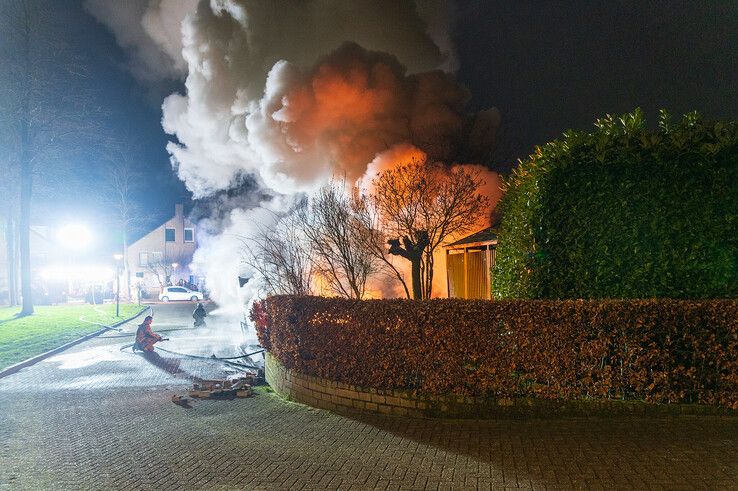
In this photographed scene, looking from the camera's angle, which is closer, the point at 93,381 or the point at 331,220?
the point at 93,381

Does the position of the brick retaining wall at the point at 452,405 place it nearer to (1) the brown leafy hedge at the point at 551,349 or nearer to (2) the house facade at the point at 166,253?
(1) the brown leafy hedge at the point at 551,349

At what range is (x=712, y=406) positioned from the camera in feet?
20.5

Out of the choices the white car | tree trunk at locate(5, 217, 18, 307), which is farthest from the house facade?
tree trunk at locate(5, 217, 18, 307)

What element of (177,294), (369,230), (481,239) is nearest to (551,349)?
(481,239)

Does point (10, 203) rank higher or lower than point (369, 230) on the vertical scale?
higher

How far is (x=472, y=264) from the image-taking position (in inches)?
579

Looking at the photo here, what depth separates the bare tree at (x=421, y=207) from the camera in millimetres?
13883

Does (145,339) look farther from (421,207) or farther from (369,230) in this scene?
(421,207)

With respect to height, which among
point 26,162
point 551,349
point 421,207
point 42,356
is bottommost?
point 42,356

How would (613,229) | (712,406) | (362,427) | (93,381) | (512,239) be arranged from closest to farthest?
(712,406), (362,427), (613,229), (512,239), (93,381)

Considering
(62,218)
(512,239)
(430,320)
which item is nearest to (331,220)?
(512,239)

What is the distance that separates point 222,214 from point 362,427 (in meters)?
21.4

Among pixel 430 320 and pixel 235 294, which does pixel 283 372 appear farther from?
pixel 235 294

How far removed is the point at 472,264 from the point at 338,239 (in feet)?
12.0
